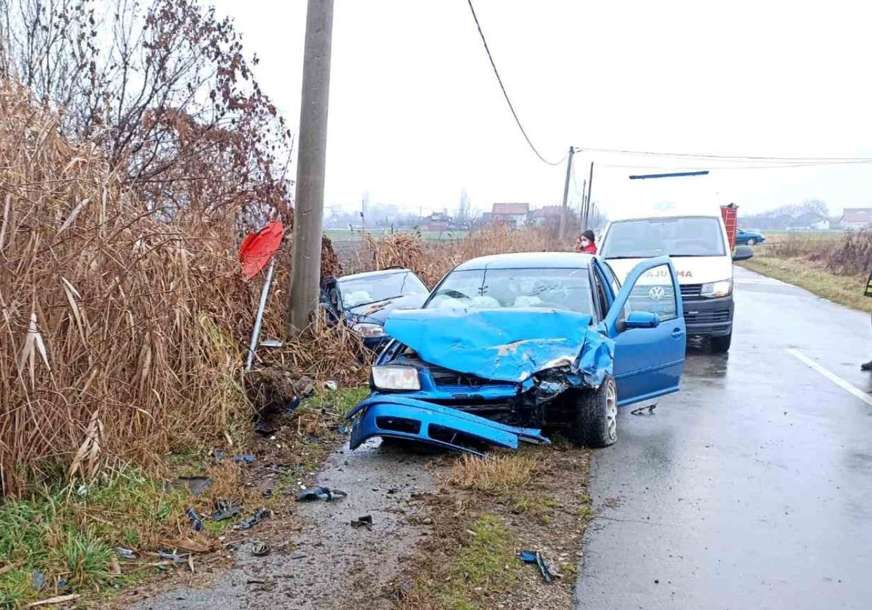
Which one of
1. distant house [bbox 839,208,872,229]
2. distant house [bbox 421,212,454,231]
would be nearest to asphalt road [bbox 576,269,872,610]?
distant house [bbox 421,212,454,231]

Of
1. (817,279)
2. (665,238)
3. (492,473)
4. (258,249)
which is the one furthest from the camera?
(817,279)

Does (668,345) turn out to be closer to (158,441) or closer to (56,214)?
(158,441)

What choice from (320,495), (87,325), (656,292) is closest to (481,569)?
(320,495)

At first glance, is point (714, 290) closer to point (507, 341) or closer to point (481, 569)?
point (507, 341)

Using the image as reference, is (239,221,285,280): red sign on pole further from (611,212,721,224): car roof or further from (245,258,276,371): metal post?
(611,212,721,224): car roof

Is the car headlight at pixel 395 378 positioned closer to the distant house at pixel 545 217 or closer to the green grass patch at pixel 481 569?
the green grass patch at pixel 481 569

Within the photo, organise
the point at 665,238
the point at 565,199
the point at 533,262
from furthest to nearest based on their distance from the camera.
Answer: the point at 565,199 → the point at 665,238 → the point at 533,262

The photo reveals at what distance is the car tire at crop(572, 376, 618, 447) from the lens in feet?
19.7

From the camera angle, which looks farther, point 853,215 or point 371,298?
point 853,215

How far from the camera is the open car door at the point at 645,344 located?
663cm

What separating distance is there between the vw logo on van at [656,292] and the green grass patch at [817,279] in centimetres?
1062

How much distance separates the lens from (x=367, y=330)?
9.31 meters

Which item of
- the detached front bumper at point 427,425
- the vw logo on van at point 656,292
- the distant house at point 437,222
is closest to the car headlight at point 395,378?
the detached front bumper at point 427,425

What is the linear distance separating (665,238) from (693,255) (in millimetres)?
792
